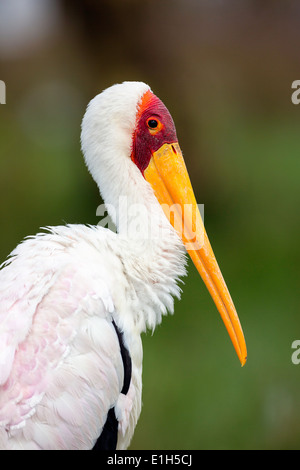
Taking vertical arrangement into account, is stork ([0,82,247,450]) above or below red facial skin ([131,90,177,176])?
below

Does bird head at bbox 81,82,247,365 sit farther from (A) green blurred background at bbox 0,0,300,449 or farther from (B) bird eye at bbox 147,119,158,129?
(A) green blurred background at bbox 0,0,300,449

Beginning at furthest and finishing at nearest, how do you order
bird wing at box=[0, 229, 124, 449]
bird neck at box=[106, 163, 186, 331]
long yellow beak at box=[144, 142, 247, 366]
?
long yellow beak at box=[144, 142, 247, 366], bird neck at box=[106, 163, 186, 331], bird wing at box=[0, 229, 124, 449]

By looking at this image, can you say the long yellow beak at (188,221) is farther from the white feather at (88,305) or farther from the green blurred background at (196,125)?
the green blurred background at (196,125)

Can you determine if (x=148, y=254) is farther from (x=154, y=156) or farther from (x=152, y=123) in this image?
(x=152, y=123)

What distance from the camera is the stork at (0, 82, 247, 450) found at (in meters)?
2.25

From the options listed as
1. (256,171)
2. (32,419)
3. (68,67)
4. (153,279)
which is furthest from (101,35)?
(32,419)

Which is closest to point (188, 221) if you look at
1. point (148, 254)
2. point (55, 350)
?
point (148, 254)

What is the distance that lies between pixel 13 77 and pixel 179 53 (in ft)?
6.57

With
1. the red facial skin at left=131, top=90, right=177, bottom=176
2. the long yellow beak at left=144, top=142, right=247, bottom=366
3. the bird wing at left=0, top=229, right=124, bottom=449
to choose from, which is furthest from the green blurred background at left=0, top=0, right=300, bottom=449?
the bird wing at left=0, top=229, right=124, bottom=449

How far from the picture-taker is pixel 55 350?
2.29 meters

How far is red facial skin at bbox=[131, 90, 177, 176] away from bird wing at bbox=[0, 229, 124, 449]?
0.51 metres

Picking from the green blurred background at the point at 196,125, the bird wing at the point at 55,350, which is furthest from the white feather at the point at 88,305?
the green blurred background at the point at 196,125

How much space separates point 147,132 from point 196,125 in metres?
5.63

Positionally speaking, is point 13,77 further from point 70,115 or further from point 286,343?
point 286,343
